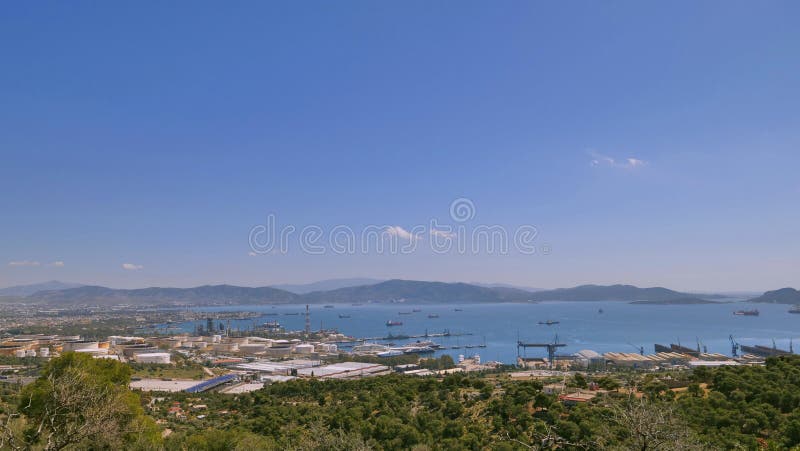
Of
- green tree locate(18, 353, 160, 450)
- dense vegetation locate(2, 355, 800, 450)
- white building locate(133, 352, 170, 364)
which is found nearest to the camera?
green tree locate(18, 353, 160, 450)

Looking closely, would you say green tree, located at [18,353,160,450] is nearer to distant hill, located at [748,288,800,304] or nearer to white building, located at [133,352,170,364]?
white building, located at [133,352,170,364]

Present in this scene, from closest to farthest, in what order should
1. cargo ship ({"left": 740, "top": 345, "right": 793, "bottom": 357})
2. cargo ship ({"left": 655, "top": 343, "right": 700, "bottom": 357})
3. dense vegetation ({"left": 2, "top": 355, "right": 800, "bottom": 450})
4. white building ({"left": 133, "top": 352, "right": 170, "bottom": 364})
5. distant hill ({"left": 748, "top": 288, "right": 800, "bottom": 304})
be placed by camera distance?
dense vegetation ({"left": 2, "top": 355, "right": 800, "bottom": 450})
white building ({"left": 133, "top": 352, "right": 170, "bottom": 364})
cargo ship ({"left": 740, "top": 345, "right": 793, "bottom": 357})
cargo ship ({"left": 655, "top": 343, "right": 700, "bottom": 357})
distant hill ({"left": 748, "top": 288, "right": 800, "bottom": 304})

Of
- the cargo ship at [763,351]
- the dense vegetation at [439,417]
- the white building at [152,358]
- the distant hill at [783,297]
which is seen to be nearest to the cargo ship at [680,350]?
the cargo ship at [763,351]

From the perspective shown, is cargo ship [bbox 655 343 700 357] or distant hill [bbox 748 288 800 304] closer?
cargo ship [bbox 655 343 700 357]

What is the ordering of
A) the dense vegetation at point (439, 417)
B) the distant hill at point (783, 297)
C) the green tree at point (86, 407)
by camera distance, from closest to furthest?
the green tree at point (86, 407)
the dense vegetation at point (439, 417)
the distant hill at point (783, 297)

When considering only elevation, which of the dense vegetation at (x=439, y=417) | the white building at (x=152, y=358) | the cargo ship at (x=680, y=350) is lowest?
the cargo ship at (x=680, y=350)

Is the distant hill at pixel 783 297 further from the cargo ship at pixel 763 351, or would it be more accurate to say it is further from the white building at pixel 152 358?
the white building at pixel 152 358

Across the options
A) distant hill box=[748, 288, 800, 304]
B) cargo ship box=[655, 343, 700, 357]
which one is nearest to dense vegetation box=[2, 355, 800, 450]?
cargo ship box=[655, 343, 700, 357]
